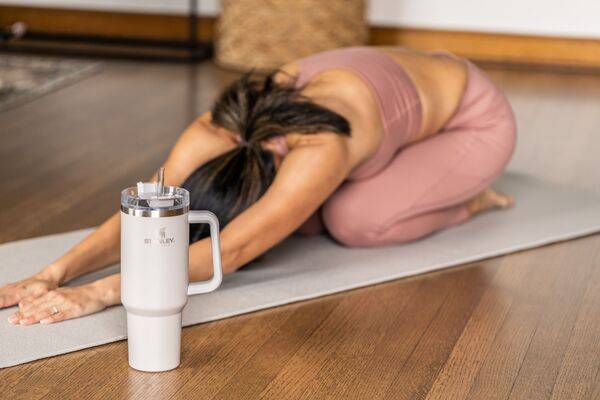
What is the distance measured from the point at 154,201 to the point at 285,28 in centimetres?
299

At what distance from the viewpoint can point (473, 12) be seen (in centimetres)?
462

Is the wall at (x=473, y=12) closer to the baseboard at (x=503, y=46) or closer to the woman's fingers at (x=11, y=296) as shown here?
the baseboard at (x=503, y=46)

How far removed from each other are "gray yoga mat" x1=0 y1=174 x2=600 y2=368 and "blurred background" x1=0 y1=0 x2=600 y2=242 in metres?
0.39

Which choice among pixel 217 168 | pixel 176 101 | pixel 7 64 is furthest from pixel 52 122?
pixel 217 168

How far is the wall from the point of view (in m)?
4.54

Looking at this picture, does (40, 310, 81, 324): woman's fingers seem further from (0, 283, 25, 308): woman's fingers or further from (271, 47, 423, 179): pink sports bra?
(271, 47, 423, 179): pink sports bra

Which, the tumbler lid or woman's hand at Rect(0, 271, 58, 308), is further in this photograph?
woman's hand at Rect(0, 271, 58, 308)

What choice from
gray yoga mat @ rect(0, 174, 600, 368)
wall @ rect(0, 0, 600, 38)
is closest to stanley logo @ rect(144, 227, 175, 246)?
gray yoga mat @ rect(0, 174, 600, 368)

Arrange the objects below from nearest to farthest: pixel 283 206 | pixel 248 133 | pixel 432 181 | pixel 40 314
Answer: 1. pixel 40 314
2. pixel 283 206
3. pixel 248 133
4. pixel 432 181

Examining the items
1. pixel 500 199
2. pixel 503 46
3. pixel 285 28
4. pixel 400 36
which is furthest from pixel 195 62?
pixel 500 199

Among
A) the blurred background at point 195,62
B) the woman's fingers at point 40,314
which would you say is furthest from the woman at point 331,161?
the blurred background at point 195,62

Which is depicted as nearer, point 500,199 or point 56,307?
point 56,307

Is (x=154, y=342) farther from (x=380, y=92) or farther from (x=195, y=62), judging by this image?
(x=195, y=62)

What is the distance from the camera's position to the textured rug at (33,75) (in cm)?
350
